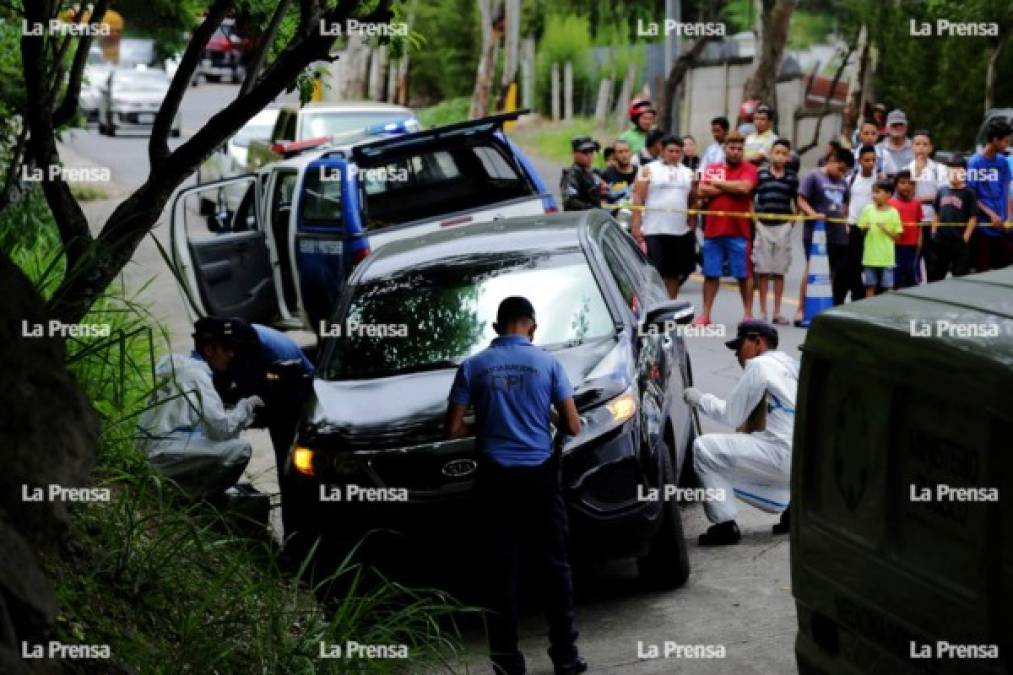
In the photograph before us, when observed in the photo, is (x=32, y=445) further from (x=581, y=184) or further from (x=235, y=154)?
(x=235, y=154)

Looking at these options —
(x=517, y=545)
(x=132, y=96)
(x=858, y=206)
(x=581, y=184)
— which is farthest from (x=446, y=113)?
(x=517, y=545)

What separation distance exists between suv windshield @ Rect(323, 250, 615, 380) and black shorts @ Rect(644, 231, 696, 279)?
683cm

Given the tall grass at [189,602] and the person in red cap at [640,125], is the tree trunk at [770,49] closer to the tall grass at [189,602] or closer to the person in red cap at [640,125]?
the person in red cap at [640,125]

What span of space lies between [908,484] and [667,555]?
3.38m

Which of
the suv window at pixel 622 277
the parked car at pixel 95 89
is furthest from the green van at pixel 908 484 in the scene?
the parked car at pixel 95 89

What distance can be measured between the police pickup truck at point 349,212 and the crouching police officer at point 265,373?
4083mm

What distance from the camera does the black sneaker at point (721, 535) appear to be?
30.7 ft

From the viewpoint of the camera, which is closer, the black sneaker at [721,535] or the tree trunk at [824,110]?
the black sneaker at [721,535]

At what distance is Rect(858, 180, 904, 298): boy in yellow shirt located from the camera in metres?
15.4

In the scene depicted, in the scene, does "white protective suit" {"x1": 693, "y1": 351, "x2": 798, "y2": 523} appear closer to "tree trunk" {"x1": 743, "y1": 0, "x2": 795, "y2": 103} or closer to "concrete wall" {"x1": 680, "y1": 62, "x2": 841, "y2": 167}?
"tree trunk" {"x1": 743, "y1": 0, "x2": 795, "y2": 103}

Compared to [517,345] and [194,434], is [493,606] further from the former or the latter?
[194,434]

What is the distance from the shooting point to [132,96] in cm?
4366

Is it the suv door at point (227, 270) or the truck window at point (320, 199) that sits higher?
the truck window at point (320, 199)

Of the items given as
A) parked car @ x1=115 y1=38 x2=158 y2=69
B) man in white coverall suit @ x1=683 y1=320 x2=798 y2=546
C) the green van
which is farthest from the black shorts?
parked car @ x1=115 y1=38 x2=158 y2=69
